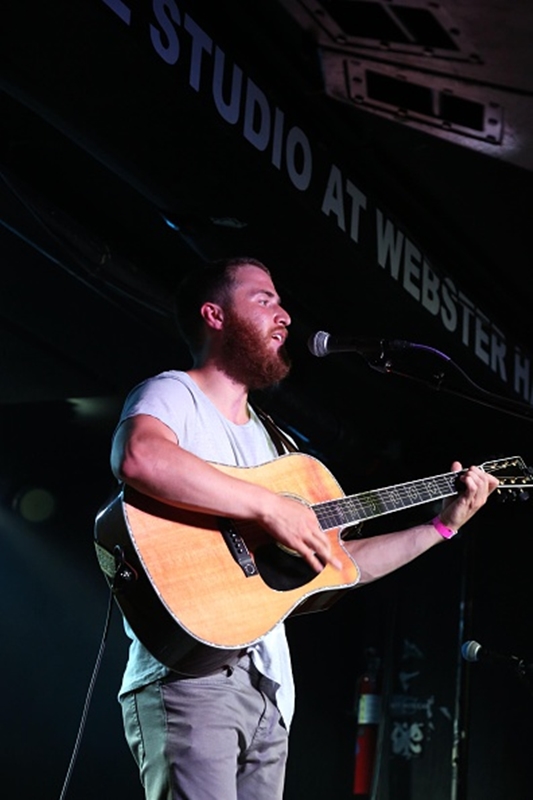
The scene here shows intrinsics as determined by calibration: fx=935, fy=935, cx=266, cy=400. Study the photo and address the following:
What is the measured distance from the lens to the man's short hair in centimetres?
327

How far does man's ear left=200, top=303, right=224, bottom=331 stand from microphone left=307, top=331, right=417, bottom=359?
1.19 ft

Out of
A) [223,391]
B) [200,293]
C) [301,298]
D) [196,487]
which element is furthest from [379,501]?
[301,298]

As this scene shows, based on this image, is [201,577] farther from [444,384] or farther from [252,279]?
[252,279]

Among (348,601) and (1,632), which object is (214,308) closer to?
(1,632)

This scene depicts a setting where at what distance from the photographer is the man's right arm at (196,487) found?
2.43 m

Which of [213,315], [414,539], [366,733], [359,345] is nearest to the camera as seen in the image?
[359,345]

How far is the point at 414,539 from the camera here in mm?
3143

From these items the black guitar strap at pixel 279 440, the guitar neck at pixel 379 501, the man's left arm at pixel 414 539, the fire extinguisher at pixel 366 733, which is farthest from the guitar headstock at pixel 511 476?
the fire extinguisher at pixel 366 733

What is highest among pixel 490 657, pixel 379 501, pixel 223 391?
pixel 223 391

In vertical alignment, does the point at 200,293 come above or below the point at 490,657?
above

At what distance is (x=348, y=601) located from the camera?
22.3 feet

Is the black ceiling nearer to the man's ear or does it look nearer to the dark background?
the dark background

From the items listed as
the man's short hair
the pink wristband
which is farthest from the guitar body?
the man's short hair

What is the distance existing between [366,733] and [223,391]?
4030 mm
